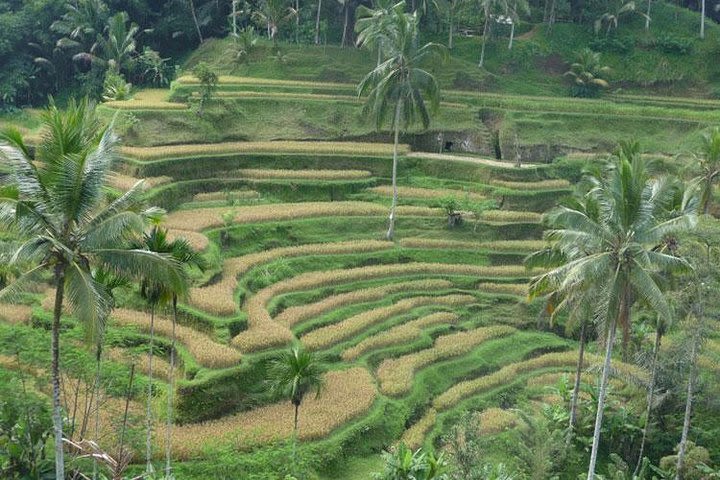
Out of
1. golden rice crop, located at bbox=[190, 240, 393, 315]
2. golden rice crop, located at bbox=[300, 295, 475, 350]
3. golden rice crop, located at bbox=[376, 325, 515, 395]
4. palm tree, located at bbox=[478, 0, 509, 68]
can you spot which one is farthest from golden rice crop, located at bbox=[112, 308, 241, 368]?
palm tree, located at bbox=[478, 0, 509, 68]

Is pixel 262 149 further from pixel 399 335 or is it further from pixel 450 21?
pixel 450 21

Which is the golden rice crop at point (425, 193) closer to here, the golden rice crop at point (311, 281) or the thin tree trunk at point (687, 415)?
the golden rice crop at point (311, 281)

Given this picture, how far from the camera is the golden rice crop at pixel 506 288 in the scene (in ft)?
125

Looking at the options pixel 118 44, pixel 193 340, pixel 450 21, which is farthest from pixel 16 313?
pixel 450 21

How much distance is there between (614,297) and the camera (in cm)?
2000

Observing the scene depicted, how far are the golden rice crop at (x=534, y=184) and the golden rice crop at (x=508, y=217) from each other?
2.61m

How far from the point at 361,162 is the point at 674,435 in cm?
2495

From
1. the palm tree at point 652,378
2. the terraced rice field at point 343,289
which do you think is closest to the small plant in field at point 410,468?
the terraced rice field at point 343,289

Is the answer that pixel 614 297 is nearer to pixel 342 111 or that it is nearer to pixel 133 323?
pixel 133 323

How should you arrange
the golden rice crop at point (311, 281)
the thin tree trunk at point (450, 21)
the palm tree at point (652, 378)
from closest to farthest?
the palm tree at point (652, 378) < the golden rice crop at point (311, 281) < the thin tree trunk at point (450, 21)

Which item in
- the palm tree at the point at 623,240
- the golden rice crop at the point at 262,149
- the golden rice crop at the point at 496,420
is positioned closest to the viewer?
the palm tree at the point at 623,240

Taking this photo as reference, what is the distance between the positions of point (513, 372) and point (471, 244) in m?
10.5

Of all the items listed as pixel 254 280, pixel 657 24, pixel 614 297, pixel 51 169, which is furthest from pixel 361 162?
pixel 657 24

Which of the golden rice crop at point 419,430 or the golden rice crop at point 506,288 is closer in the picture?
the golden rice crop at point 419,430
